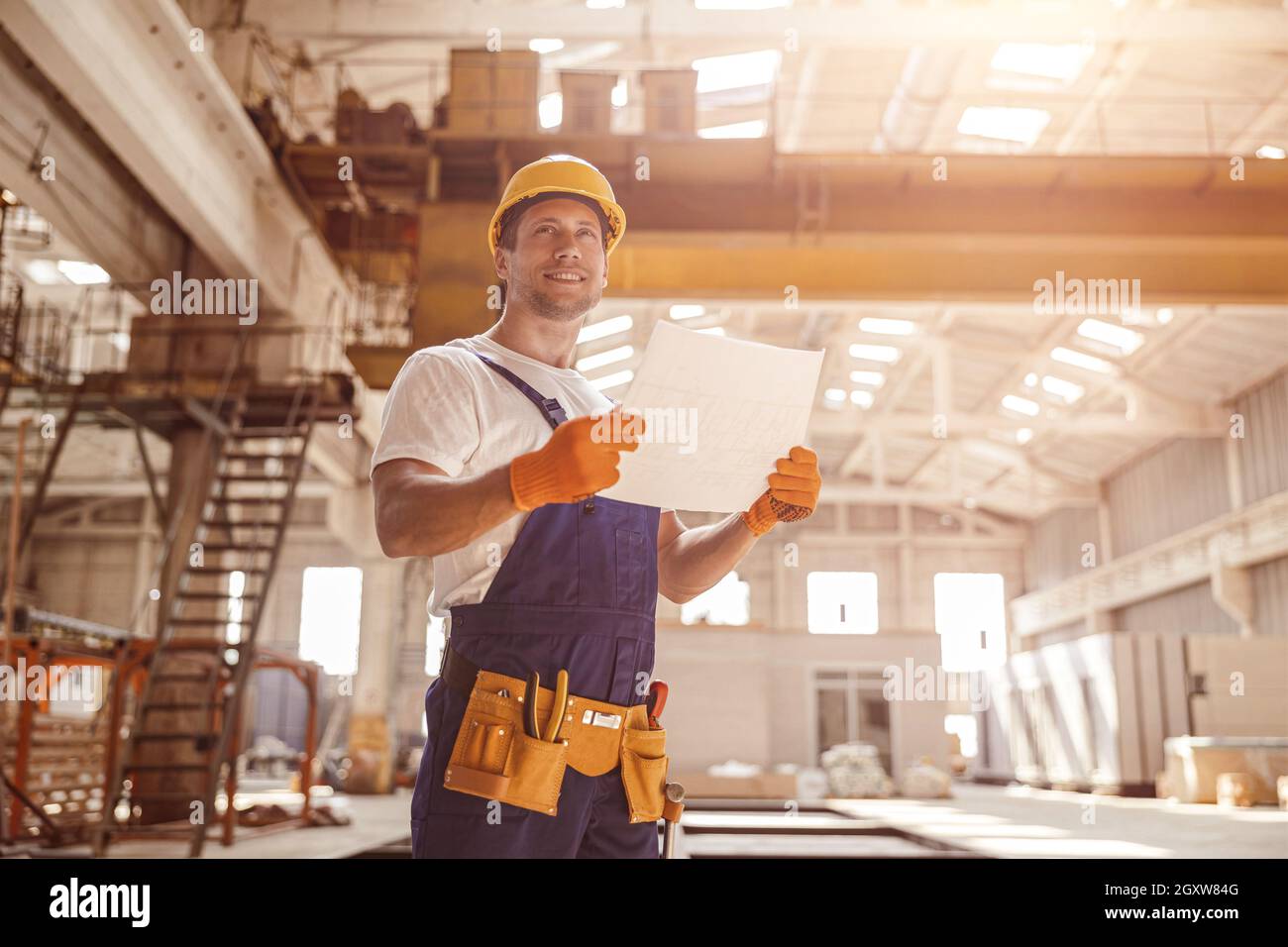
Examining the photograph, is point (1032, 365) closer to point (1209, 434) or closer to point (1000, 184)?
point (1209, 434)

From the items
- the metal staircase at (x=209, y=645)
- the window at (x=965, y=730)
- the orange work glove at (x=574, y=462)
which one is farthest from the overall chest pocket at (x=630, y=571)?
the window at (x=965, y=730)

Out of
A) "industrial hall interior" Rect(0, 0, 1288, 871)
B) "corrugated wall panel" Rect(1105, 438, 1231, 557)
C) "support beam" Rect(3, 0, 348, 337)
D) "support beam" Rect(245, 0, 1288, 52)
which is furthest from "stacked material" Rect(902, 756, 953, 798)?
"support beam" Rect(3, 0, 348, 337)

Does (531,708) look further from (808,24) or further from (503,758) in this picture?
(808,24)

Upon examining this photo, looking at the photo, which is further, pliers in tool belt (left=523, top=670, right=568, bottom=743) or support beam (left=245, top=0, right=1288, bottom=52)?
support beam (left=245, top=0, right=1288, bottom=52)

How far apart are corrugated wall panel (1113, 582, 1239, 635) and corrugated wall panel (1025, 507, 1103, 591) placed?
2.32 meters

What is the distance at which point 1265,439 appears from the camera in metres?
23.7

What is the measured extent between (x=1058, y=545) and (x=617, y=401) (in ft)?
116

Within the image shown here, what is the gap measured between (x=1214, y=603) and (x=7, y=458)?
102ft

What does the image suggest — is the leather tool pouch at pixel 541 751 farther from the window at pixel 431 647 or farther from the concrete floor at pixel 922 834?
the window at pixel 431 647

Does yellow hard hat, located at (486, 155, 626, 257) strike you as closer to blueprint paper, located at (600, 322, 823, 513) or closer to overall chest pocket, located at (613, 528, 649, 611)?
blueprint paper, located at (600, 322, 823, 513)

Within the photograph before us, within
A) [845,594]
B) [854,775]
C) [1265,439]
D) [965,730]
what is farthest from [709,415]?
[965,730]

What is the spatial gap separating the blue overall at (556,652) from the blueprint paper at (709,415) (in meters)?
0.15

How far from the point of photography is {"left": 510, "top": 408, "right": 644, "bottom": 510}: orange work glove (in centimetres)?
179
